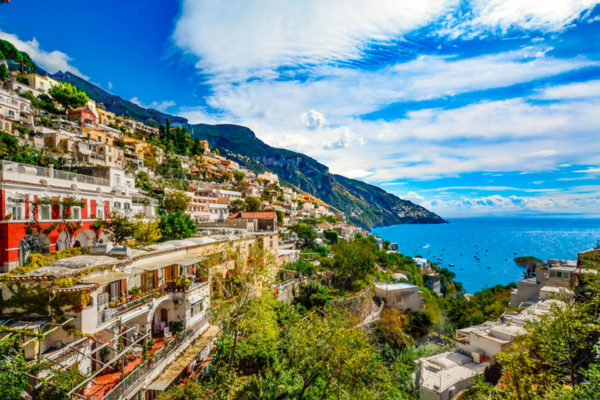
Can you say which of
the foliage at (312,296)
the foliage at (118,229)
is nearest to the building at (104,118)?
the foliage at (118,229)

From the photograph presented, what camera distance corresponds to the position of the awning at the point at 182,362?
11.8 meters

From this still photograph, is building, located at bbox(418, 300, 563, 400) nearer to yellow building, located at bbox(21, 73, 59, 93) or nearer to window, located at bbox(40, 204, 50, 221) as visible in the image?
window, located at bbox(40, 204, 50, 221)

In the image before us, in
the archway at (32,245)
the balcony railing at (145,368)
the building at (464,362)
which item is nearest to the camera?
the balcony railing at (145,368)

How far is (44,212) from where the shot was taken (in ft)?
57.0

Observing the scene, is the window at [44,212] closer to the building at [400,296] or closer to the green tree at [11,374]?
the green tree at [11,374]

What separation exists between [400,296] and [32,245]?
33.4 meters

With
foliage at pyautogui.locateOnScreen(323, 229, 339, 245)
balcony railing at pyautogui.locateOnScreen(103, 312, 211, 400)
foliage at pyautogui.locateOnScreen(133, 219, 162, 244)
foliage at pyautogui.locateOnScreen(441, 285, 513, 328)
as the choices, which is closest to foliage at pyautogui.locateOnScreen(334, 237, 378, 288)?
foliage at pyautogui.locateOnScreen(441, 285, 513, 328)

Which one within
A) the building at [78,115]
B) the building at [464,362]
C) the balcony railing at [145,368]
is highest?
the building at [78,115]

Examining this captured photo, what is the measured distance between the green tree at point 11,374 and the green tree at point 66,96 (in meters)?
62.3

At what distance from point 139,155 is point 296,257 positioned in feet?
124

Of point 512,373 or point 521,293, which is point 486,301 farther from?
point 512,373

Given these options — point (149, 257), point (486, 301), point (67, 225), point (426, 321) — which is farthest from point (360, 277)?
point (67, 225)

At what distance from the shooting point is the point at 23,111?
137 feet

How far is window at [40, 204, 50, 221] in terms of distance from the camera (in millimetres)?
17172
